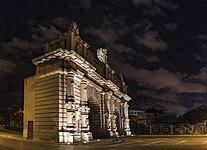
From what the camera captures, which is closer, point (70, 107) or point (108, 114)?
point (70, 107)

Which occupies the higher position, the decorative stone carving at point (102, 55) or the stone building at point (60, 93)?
the decorative stone carving at point (102, 55)

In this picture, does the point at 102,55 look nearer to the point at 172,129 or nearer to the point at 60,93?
the point at 60,93

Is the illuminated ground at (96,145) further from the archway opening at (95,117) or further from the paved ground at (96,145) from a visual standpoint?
the archway opening at (95,117)

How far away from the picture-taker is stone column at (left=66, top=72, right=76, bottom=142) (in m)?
25.5

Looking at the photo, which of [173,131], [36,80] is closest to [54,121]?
[36,80]

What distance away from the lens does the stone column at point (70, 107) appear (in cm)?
2545

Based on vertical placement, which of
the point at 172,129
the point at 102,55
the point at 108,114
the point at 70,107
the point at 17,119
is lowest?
the point at 172,129

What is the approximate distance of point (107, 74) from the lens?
44219 millimetres

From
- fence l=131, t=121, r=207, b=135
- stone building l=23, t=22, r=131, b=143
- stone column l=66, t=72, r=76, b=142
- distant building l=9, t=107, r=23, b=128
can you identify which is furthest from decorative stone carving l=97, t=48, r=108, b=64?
fence l=131, t=121, r=207, b=135

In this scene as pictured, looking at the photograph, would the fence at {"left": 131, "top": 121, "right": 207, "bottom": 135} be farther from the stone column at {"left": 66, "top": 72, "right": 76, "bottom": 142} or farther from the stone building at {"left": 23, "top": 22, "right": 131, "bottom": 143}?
the stone column at {"left": 66, "top": 72, "right": 76, "bottom": 142}

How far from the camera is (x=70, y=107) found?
1022 inches

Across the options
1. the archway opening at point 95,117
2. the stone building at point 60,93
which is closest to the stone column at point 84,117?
the stone building at point 60,93

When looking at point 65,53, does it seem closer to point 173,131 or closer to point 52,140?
point 52,140

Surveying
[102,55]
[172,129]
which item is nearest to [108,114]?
[102,55]
